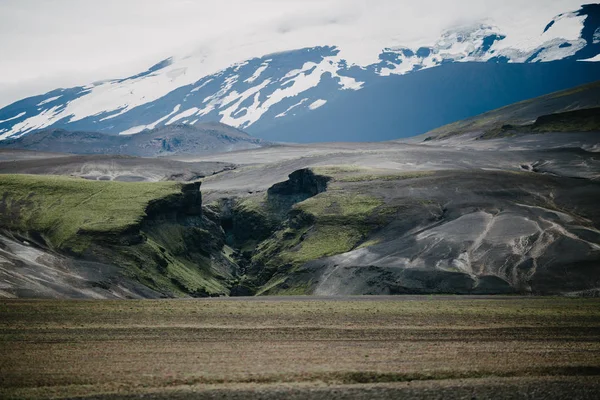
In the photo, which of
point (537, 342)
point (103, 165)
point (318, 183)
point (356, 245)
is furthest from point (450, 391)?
point (103, 165)

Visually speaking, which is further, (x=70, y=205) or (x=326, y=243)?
(x=70, y=205)

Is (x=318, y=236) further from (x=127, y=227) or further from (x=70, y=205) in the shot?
(x=70, y=205)

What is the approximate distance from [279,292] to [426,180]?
134ft

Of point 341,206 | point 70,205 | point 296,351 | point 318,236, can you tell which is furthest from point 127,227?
point 296,351

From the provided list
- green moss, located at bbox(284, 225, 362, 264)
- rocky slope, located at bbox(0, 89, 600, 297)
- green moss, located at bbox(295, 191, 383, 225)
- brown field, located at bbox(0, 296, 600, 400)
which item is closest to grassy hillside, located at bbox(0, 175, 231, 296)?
rocky slope, located at bbox(0, 89, 600, 297)

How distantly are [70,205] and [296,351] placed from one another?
65216 millimetres

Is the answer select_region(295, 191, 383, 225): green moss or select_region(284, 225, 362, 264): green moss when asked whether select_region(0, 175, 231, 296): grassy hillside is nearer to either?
select_region(284, 225, 362, 264): green moss

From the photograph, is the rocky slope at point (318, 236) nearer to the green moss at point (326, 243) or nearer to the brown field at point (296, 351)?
the green moss at point (326, 243)

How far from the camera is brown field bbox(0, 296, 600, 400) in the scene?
25062 mm

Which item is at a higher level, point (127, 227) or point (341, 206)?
point (127, 227)

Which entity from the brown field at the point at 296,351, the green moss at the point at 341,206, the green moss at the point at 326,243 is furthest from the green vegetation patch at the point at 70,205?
the brown field at the point at 296,351

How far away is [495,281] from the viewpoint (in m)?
62.9

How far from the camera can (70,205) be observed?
3445 inches

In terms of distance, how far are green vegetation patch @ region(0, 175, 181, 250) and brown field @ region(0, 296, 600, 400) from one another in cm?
3633
